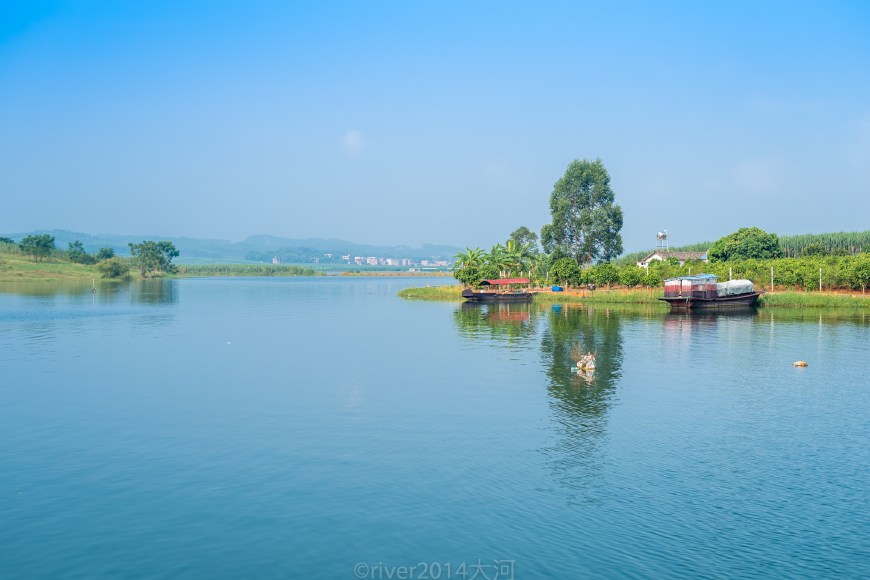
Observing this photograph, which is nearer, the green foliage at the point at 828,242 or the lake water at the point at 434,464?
the lake water at the point at 434,464

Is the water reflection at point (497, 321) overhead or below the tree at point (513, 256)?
below

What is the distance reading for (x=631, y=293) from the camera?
121m

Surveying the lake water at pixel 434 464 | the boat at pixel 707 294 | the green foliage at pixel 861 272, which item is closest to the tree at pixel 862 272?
the green foliage at pixel 861 272

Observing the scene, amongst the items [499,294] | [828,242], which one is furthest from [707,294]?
[828,242]

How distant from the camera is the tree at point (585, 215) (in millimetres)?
157625

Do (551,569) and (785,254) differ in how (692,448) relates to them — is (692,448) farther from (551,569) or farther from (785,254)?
(785,254)

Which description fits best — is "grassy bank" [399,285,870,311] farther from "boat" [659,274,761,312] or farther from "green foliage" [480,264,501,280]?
"green foliage" [480,264,501,280]

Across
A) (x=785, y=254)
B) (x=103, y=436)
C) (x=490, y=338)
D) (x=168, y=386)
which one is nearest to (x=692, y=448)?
(x=103, y=436)

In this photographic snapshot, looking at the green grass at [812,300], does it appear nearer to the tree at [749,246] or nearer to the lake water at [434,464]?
the tree at [749,246]

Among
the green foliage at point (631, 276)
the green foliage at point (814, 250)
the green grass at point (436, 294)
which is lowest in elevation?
the green grass at point (436, 294)

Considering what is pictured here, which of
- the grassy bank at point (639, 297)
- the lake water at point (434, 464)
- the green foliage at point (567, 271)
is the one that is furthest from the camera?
the green foliage at point (567, 271)

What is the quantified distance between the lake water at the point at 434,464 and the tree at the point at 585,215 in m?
98.6

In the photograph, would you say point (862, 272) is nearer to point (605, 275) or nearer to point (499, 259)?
point (605, 275)

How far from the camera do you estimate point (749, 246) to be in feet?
502
